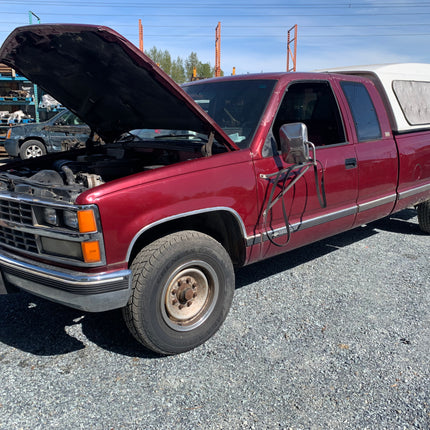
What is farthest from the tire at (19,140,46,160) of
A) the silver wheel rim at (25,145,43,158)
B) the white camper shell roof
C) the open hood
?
the white camper shell roof

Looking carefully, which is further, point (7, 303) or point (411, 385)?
point (7, 303)

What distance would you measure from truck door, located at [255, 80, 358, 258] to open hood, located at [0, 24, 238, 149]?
0.48m

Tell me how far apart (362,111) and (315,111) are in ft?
1.50

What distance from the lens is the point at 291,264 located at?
469cm

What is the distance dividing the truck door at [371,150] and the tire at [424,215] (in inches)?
47.0

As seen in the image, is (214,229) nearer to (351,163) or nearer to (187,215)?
(187,215)

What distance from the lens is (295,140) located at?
312 centimetres

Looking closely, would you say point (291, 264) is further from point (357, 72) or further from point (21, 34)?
point (21, 34)

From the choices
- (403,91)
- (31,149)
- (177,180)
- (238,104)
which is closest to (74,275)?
(177,180)

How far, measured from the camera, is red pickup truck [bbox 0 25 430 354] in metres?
2.65

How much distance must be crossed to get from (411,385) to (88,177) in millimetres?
2564

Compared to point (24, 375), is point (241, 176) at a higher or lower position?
higher

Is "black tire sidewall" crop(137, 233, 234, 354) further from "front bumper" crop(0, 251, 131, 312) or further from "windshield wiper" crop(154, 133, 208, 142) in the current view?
"windshield wiper" crop(154, 133, 208, 142)

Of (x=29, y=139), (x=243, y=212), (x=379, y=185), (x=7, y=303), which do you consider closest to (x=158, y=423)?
(x=243, y=212)
